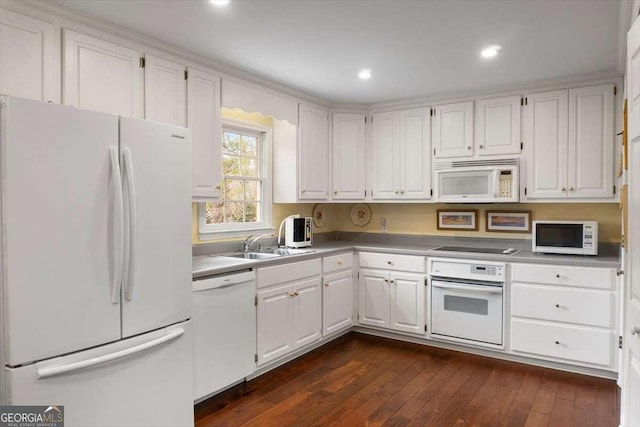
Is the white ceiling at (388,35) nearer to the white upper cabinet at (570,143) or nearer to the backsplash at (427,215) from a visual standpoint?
the white upper cabinet at (570,143)

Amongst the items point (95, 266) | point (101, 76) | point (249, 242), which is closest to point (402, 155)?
point (249, 242)

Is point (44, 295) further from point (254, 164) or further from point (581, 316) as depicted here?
point (581, 316)

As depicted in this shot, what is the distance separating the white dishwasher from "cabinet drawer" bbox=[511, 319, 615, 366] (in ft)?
7.25

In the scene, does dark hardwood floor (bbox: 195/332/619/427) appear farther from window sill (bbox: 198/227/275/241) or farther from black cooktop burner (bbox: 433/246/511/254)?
window sill (bbox: 198/227/275/241)

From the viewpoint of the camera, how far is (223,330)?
9.27 ft

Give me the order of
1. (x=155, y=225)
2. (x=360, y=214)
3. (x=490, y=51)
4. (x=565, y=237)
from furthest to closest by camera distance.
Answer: (x=360, y=214) < (x=565, y=237) < (x=490, y=51) < (x=155, y=225)

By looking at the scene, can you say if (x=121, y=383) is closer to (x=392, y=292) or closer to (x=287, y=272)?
(x=287, y=272)

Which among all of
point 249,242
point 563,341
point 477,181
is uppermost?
point 477,181

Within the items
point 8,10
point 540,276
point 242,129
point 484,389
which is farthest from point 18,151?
point 540,276

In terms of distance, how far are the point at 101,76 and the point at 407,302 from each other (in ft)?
10.2

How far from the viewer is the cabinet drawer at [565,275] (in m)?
3.20

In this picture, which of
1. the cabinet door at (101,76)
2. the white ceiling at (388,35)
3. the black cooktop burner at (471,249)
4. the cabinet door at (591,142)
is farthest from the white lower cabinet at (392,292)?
the cabinet door at (101,76)

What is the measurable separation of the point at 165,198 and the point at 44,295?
70cm

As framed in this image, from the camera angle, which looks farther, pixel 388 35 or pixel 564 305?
pixel 564 305
